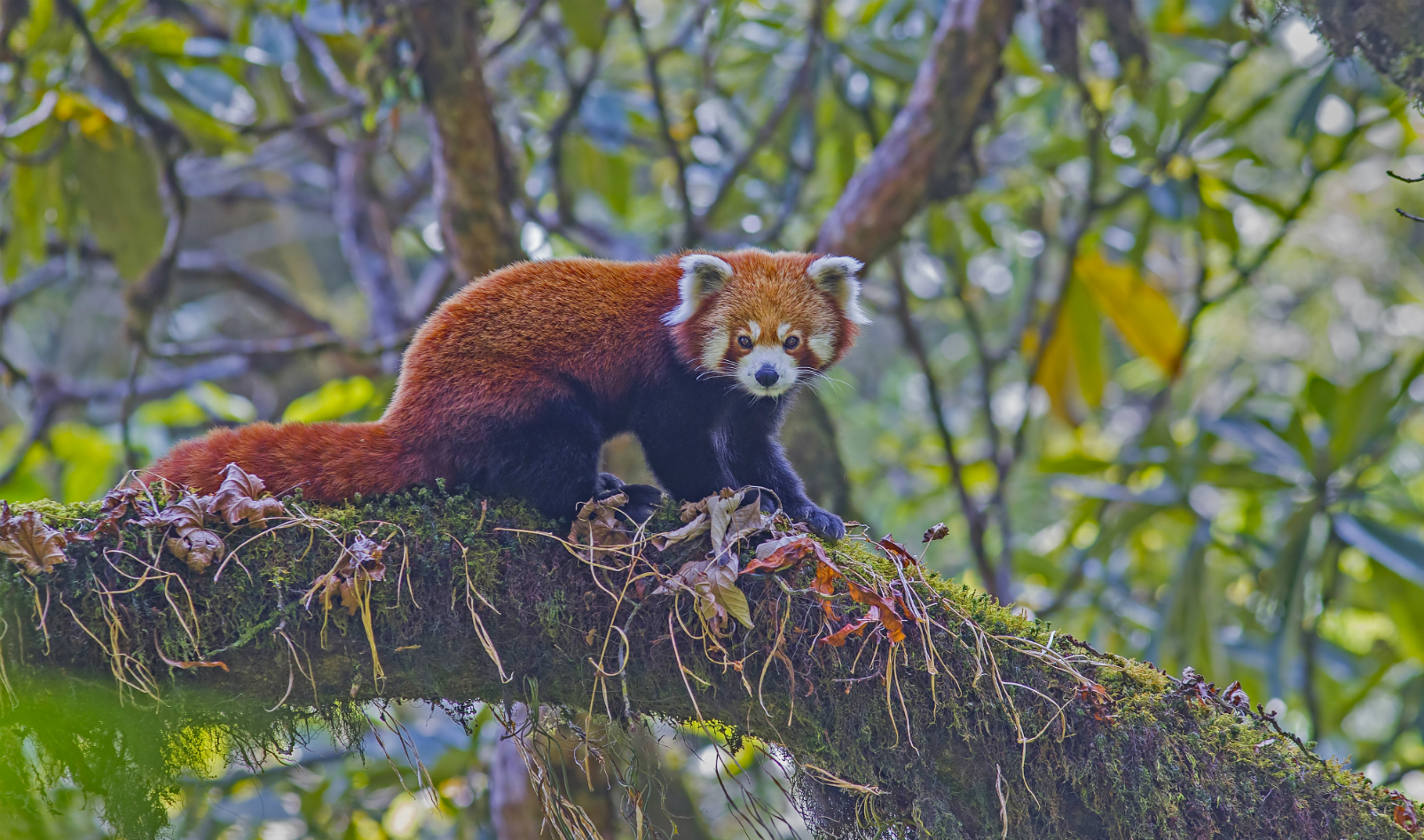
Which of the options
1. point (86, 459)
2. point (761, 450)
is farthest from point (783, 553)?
point (86, 459)

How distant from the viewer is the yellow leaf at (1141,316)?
20.3 feet

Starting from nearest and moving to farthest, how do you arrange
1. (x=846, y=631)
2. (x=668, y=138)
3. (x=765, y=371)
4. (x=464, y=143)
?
1. (x=846, y=631)
2. (x=765, y=371)
3. (x=464, y=143)
4. (x=668, y=138)

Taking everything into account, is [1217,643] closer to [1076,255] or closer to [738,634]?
[1076,255]

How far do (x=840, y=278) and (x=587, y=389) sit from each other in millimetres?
1022

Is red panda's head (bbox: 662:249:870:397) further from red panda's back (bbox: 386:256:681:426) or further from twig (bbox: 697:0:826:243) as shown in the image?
twig (bbox: 697:0:826:243)

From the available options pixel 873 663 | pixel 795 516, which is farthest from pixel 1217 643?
pixel 873 663

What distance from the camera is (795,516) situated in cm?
315

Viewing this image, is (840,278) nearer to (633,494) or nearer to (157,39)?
(633,494)

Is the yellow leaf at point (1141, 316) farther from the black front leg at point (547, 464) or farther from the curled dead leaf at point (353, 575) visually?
the curled dead leaf at point (353, 575)

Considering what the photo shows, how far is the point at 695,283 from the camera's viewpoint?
3.29m

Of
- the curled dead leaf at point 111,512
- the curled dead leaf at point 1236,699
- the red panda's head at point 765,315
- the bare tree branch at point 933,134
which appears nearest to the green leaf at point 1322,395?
the bare tree branch at point 933,134

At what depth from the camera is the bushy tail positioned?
276cm

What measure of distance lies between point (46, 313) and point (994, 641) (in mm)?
11117

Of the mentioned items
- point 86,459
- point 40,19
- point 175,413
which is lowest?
point 86,459
